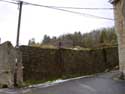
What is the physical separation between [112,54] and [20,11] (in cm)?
1358

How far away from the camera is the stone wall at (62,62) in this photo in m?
16.1

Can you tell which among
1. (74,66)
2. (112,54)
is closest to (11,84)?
(74,66)

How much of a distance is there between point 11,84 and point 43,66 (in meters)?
3.56

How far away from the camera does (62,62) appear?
18.9m

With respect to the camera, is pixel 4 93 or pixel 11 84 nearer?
pixel 4 93

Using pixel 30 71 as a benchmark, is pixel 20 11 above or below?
above

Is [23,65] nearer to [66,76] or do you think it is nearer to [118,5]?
[66,76]

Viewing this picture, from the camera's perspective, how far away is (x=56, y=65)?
60.3ft

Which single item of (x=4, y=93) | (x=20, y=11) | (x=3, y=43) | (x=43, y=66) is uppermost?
(x=20, y=11)

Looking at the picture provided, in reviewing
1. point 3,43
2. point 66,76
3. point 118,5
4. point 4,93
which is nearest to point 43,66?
point 66,76

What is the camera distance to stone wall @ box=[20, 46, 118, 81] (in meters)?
16.1

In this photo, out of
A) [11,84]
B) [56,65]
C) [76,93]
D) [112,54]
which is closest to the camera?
[76,93]

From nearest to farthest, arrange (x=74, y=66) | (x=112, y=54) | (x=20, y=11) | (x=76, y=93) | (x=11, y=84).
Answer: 1. (x=76, y=93)
2. (x=11, y=84)
3. (x=20, y=11)
4. (x=74, y=66)
5. (x=112, y=54)

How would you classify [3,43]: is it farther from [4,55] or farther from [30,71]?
[30,71]
